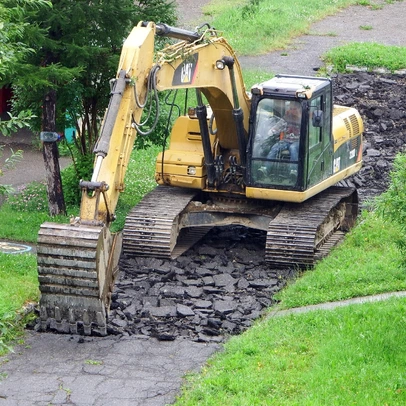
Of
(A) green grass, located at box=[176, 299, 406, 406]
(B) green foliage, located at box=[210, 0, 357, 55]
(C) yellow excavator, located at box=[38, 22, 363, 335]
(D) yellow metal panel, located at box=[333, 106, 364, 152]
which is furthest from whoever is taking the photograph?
(B) green foliage, located at box=[210, 0, 357, 55]

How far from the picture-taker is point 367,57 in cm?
2862

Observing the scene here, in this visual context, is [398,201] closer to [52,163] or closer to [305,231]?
[305,231]

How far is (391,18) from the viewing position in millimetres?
35656

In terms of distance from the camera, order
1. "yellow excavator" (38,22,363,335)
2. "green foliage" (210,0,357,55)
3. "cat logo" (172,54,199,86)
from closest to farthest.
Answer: "cat logo" (172,54,199,86)
"yellow excavator" (38,22,363,335)
"green foliage" (210,0,357,55)

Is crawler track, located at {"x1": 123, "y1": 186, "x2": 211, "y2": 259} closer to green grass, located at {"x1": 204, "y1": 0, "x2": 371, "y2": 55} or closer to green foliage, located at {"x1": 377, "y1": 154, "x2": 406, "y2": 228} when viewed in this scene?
green foliage, located at {"x1": 377, "y1": 154, "x2": 406, "y2": 228}

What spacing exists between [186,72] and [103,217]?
2835 millimetres

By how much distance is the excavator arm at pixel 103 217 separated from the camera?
11.2 m

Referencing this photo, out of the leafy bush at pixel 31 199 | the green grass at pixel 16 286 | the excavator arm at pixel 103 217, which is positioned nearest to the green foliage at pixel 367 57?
the leafy bush at pixel 31 199

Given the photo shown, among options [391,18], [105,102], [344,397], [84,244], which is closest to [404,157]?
[344,397]

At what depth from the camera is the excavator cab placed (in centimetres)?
1477

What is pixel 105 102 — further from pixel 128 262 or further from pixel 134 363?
pixel 134 363

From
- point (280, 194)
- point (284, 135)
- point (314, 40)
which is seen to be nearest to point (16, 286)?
point (280, 194)

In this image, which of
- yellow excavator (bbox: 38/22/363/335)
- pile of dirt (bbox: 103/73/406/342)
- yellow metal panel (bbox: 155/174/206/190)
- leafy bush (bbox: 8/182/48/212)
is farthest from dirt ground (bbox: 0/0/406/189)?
pile of dirt (bbox: 103/73/406/342)

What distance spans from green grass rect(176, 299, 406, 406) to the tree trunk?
598 centimetres
